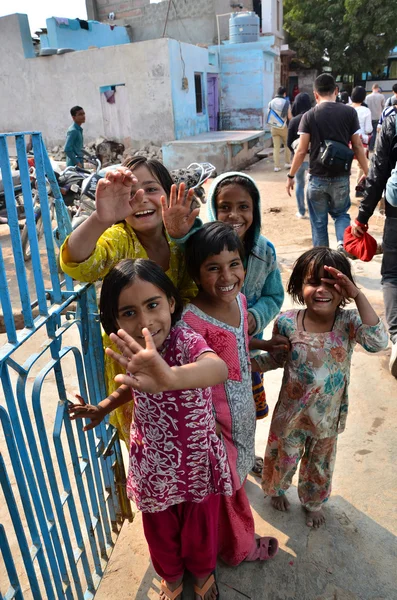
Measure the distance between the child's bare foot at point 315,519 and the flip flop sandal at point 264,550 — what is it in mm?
213

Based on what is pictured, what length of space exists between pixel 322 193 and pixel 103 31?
56.9 ft

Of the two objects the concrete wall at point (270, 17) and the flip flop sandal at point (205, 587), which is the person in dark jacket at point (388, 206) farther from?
the concrete wall at point (270, 17)

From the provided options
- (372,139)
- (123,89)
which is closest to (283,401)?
(372,139)

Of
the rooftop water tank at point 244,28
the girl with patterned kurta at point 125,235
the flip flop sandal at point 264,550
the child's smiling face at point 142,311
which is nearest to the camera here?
the child's smiling face at point 142,311

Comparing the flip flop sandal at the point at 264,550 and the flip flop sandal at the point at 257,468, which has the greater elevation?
the flip flop sandal at the point at 264,550

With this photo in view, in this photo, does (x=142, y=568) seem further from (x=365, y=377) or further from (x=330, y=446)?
(x=365, y=377)

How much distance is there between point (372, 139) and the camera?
9.27 metres

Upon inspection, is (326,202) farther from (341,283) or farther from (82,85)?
(82,85)

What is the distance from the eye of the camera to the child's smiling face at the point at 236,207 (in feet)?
5.86

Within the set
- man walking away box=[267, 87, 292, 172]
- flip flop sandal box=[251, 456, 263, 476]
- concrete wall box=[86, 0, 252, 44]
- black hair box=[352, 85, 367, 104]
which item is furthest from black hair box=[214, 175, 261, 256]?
concrete wall box=[86, 0, 252, 44]

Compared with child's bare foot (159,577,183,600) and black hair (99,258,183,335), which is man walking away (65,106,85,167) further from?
child's bare foot (159,577,183,600)

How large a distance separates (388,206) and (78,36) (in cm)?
1732

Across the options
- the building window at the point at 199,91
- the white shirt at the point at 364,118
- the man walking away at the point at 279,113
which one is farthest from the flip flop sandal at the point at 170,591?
the building window at the point at 199,91

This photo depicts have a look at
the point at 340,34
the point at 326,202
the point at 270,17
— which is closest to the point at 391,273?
the point at 326,202
